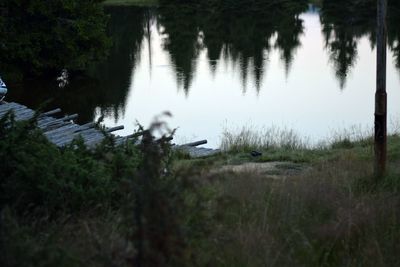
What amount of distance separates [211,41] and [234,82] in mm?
13760

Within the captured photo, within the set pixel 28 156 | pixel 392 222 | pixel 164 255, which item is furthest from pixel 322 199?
pixel 164 255

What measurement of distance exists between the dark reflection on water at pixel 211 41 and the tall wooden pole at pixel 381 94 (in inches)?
681

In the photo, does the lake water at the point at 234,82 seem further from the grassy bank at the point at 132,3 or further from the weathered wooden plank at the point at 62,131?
the grassy bank at the point at 132,3

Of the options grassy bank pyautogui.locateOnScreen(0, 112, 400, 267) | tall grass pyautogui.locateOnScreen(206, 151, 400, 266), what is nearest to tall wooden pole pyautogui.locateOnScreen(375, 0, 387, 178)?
grassy bank pyautogui.locateOnScreen(0, 112, 400, 267)

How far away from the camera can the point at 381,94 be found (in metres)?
7.20

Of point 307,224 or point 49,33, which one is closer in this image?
point 307,224

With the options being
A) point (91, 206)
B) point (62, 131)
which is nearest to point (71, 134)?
point (62, 131)

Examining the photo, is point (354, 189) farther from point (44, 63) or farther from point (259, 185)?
point (44, 63)

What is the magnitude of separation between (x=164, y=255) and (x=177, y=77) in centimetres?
2818

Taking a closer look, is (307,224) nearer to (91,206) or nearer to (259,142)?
(91,206)

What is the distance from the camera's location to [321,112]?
23297mm

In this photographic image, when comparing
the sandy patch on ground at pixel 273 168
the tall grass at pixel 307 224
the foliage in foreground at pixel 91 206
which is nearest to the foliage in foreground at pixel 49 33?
the sandy patch on ground at pixel 273 168

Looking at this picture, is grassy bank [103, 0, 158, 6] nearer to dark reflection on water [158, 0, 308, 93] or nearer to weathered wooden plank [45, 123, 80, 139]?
dark reflection on water [158, 0, 308, 93]

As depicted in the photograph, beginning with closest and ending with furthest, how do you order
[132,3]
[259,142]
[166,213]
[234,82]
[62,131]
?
[166,213]
[259,142]
[62,131]
[234,82]
[132,3]
